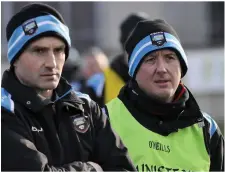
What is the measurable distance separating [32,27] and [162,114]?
1180 millimetres

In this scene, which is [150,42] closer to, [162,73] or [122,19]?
[162,73]

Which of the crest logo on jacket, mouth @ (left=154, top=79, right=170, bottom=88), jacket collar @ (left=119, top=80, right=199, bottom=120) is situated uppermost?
mouth @ (left=154, top=79, right=170, bottom=88)

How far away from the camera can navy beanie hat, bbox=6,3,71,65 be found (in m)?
3.71

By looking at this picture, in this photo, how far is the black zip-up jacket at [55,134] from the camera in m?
3.49

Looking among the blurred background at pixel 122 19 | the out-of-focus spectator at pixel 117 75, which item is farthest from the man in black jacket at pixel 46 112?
the blurred background at pixel 122 19

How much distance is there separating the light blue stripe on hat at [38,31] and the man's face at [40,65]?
4 cm

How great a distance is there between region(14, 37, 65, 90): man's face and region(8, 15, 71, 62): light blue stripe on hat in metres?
0.04

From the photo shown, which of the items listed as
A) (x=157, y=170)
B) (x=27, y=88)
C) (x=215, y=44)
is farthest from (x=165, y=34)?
(x=215, y=44)

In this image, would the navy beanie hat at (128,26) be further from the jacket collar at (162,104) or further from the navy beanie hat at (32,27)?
the navy beanie hat at (32,27)

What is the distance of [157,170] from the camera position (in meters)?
4.29

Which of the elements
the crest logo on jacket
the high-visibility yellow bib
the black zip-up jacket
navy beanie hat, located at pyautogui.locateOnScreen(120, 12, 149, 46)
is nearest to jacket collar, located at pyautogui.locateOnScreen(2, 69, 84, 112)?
the black zip-up jacket

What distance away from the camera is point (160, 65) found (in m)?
4.45

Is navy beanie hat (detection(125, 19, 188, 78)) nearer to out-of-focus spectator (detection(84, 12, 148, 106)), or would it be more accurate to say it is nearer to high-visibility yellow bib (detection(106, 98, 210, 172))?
high-visibility yellow bib (detection(106, 98, 210, 172))

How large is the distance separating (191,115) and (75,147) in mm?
1107
